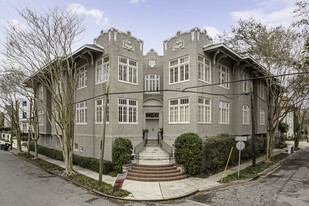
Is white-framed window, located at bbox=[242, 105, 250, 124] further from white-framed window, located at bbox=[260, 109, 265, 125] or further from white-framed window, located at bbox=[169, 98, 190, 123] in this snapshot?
white-framed window, located at bbox=[169, 98, 190, 123]

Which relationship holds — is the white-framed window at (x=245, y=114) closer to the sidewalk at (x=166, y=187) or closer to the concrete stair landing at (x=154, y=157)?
the sidewalk at (x=166, y=187)

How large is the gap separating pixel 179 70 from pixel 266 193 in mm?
10308

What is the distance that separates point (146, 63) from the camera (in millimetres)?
21484

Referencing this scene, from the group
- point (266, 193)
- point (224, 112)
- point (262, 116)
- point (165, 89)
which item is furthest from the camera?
point (262, 116)

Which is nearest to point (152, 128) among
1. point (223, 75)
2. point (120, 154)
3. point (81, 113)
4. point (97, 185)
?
point (120, 154)

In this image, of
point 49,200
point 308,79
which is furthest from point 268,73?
point 49,200

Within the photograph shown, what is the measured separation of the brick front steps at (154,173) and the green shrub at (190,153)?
65 cm

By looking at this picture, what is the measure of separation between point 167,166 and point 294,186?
7.67 meters

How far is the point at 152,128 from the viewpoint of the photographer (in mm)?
20453

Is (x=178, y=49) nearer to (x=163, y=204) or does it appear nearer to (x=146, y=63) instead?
(x=146, y=63)

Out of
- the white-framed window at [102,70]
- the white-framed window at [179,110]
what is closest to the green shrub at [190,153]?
the white-framed window at [179,110]

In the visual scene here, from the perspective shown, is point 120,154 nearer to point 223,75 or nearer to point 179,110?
point 179,110

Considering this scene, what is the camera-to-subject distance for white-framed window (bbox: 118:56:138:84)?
16.5 metres

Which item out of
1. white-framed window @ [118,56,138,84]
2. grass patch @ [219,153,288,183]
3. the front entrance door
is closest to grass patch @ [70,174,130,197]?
grass patch @ [219,153,288,183]
